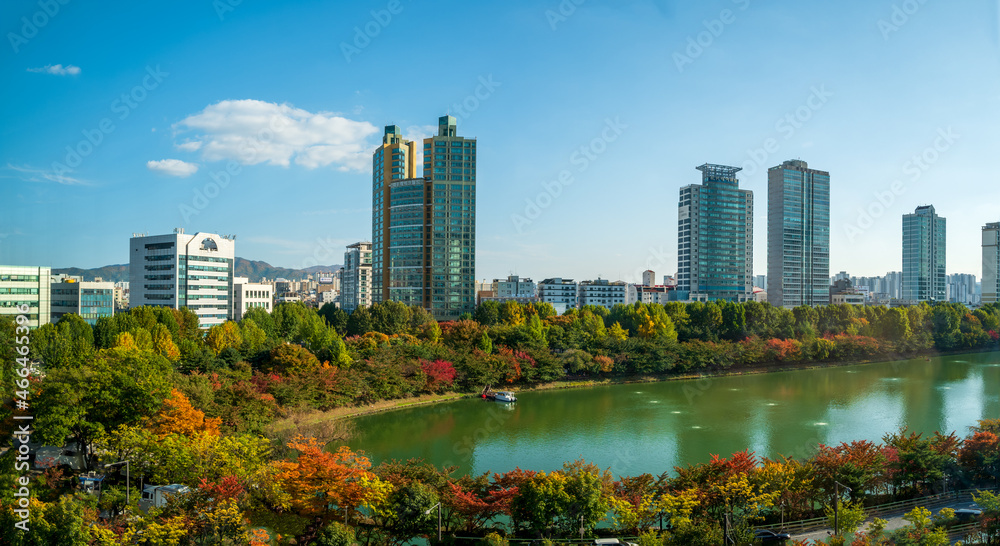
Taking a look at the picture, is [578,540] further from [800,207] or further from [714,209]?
[800,207]

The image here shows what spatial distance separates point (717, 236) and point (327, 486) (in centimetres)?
3914

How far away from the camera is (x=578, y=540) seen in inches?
276

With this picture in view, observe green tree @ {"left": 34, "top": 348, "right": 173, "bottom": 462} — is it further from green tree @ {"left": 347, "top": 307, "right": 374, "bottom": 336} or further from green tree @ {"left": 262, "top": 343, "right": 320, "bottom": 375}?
green tree @ {"left": 347, "top": 307, "right": 374, "bottom": 336}

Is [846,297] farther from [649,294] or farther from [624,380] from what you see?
[624,380]

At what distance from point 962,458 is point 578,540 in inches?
228

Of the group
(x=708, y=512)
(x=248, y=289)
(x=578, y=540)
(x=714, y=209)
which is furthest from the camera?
(x=714, y=209)

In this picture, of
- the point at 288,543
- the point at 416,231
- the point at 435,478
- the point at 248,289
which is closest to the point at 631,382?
the point at 435,478

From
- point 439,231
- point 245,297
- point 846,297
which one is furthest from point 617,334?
point 846,297

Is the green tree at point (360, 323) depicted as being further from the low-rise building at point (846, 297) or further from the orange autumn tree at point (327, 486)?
the low-rise building at point (846, 297)

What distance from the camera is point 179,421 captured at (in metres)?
9.16

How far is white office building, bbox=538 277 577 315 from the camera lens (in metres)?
42.8

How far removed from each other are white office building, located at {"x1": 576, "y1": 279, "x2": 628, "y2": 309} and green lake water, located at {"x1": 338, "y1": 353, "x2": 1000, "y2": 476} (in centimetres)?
2126

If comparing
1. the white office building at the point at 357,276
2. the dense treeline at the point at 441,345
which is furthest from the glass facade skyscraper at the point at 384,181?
the white office building at the point at 357,276

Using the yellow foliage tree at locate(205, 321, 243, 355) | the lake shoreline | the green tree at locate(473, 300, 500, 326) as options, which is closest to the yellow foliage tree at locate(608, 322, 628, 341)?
the lake shoreline
